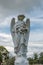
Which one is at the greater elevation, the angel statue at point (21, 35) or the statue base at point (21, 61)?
the angel statue at point (21, 35)

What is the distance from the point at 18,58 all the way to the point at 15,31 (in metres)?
1.93

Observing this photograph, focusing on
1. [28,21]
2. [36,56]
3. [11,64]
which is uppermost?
[28,21]

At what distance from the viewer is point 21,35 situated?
17.2 meters

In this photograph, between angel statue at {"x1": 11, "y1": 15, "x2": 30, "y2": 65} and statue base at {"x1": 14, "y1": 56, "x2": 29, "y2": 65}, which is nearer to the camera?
statue base at {"x1": 14, "y1": 56, "x2": 29, "y2": 65}

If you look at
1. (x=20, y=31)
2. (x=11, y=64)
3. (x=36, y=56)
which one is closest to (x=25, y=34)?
(x=20, y=31)

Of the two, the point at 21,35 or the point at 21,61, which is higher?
the point at 21,35

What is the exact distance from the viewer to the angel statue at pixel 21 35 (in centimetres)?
1708

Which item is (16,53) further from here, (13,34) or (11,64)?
(11,64)

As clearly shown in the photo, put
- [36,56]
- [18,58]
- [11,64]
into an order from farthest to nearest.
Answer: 1. [36,56]
2. [11,64]
3. [18,58]

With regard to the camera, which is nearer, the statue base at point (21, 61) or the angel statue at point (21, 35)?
the statue base at point (21, 61)

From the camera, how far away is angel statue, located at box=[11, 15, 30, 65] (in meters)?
17.1

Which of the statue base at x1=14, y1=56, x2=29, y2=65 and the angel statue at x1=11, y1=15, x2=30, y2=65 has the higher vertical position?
the angel statue at x1=11, y1=15, x2=30, y2=65

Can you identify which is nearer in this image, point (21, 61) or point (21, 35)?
point (21, 61)

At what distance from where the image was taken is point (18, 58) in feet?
55.2
